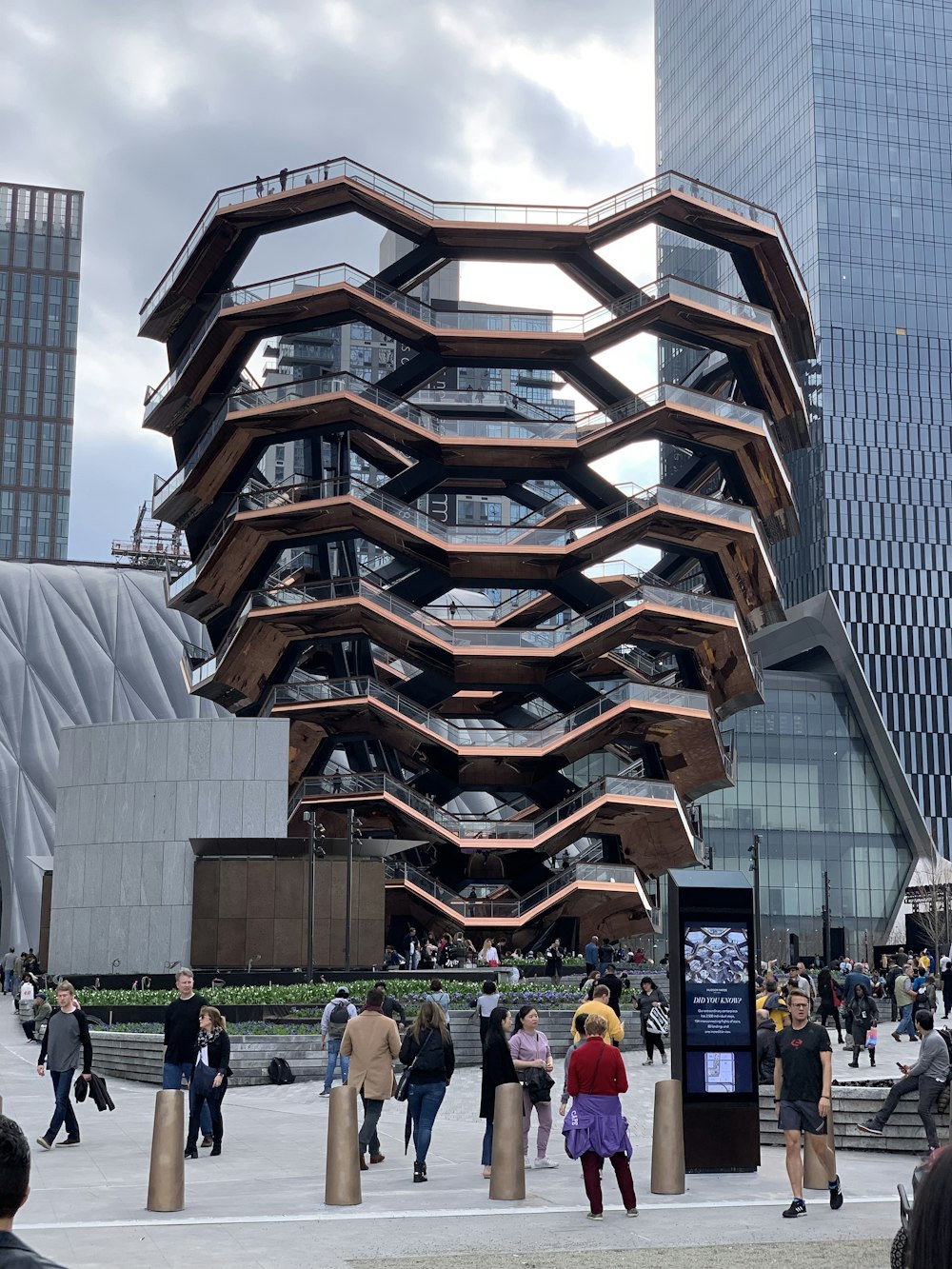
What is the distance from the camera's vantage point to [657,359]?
447 ft

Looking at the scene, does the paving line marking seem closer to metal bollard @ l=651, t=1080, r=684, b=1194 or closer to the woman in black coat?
metal bollard @ l=651, t=1080, r=684, b=1194

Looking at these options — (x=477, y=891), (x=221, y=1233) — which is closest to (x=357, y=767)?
(x=477, y=891)

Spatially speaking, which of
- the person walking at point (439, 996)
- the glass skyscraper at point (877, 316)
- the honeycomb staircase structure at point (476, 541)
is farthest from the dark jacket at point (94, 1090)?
the glass skyscraper at point (877, 316)

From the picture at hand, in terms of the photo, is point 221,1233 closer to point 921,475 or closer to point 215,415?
point 215,415

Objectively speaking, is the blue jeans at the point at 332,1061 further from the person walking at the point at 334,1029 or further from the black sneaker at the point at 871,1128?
the black sneaker at the point at 871,1128

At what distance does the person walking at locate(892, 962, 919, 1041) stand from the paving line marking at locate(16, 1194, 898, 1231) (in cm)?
2045

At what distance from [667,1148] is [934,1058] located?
10.2 feet

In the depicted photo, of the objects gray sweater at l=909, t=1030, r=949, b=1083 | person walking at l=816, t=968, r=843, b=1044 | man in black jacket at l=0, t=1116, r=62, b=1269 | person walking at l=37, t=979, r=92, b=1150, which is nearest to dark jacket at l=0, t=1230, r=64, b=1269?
man in black jacket at l=0, t=1116, r=62, b=1269

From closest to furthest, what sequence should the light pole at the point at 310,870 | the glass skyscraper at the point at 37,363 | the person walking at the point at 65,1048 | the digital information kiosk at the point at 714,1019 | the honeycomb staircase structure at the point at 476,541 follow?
1. the digital information kiosk at the point at 714,1019
2. the person walking at the point at 65,1048
3. the light pole at the point at 310,870
4. the honeycomb staircase structure at the point at 476,541
5. the glass skyscraper at the point at 37,363

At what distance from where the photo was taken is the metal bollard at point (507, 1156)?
1463cm

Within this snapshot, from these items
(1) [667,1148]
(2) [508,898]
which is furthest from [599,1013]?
(2) [508,898]

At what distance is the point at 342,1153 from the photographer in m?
14.2

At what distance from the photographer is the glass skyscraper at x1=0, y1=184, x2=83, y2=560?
155500 mm

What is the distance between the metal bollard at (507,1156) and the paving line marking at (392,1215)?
1.19ft
